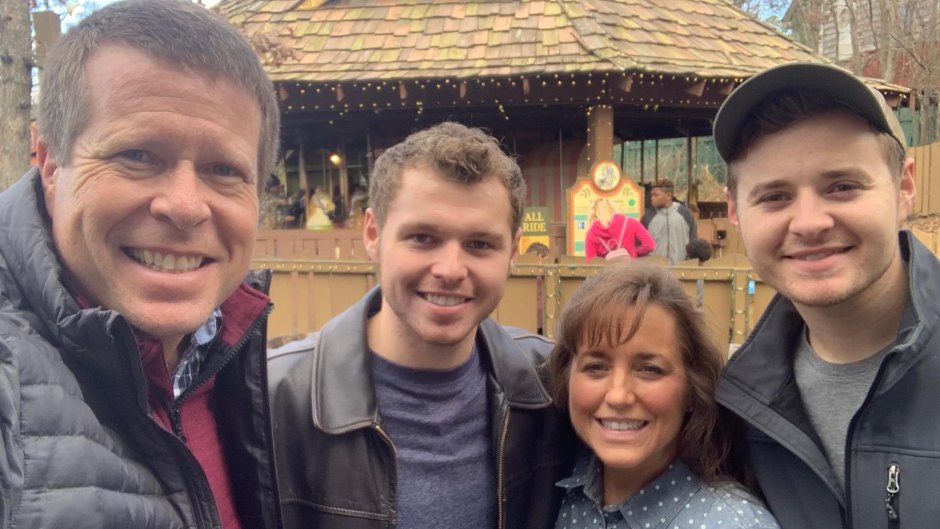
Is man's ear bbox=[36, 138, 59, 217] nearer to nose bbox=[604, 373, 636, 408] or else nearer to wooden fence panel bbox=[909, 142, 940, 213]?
nose bbox=[604, 373, 636, 408]

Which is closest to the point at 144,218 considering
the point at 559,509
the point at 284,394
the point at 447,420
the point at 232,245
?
the point at 232,245

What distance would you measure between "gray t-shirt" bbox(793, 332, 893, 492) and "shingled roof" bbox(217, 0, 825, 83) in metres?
6.78

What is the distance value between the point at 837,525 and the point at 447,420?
1075 mm

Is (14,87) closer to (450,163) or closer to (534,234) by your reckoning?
(450,163)

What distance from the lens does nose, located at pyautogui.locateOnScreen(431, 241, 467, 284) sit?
204cm

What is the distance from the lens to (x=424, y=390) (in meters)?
2.13

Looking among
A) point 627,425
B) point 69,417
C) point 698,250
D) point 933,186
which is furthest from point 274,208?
point 933,186

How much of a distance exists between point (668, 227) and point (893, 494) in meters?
7.47

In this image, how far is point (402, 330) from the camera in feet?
7.11

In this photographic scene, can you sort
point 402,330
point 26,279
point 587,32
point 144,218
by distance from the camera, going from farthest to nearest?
point 587,32, point 402,330, point 144,218, point 26,279

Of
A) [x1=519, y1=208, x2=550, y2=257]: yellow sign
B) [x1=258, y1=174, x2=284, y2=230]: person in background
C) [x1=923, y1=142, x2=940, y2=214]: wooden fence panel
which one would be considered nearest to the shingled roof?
[x1=519, y1=208, x2=550, y2=257]: yellow sign

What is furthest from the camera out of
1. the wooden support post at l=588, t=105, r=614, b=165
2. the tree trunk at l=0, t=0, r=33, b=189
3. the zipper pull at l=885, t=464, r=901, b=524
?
the wooden support post at l=588, t=105, r=614, b=165

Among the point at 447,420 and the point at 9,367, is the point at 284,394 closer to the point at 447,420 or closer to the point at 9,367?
the point at 447,420

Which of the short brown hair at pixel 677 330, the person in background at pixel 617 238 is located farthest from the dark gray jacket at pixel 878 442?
the person in background at pixel 617 238
